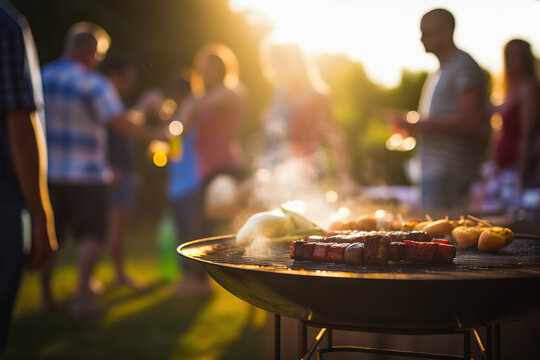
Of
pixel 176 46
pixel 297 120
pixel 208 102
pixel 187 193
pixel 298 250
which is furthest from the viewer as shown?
pixel 176 46

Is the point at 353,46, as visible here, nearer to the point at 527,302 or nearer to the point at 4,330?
the point at 527,302

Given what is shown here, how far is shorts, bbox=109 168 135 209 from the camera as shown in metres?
5.80

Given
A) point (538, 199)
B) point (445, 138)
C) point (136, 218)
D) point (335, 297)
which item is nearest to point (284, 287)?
point (335, 297)

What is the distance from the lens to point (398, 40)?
2.97m

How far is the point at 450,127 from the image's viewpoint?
10.4 feet

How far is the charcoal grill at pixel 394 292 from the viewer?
1229 millimetres

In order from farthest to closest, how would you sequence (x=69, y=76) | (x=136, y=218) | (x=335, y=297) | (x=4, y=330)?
(x=136, y=218)
(x=69, y=76)
(x=4, y=330)
(x=335, y=297)

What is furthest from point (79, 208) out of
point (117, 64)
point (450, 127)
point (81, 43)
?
point (450, 127)

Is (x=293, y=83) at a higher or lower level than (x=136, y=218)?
higher

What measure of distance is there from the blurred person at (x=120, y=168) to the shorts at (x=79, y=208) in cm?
114

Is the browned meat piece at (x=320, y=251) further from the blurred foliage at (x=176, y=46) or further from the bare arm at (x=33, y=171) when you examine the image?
the blurred foliage at (x=176, y=46)

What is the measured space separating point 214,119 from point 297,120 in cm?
103

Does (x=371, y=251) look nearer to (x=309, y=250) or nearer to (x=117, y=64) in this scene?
A: (x=309, y=250)

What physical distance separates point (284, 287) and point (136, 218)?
12603mm
